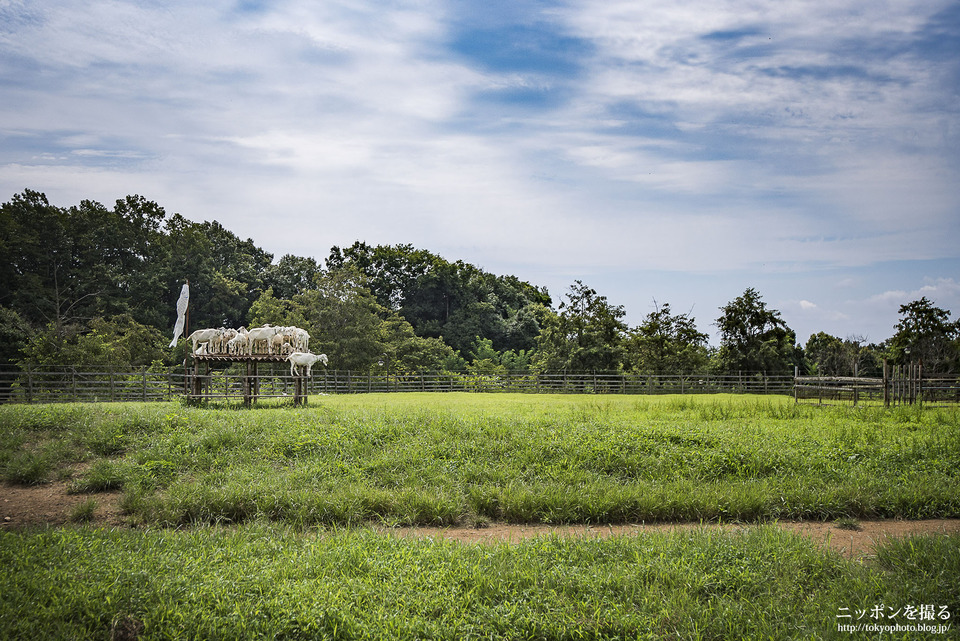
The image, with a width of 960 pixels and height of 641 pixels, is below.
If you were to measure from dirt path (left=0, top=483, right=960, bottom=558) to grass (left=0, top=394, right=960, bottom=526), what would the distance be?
0.25 metres

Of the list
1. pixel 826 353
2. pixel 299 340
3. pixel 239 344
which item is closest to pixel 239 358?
pixel 239 344

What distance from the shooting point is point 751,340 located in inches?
1602

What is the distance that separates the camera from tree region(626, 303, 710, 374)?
4081 centimetres

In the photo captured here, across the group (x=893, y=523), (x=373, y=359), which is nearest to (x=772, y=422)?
(x=893, y=523)

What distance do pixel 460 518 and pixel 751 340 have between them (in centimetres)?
3721

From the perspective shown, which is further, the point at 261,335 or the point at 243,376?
the point at 261,335

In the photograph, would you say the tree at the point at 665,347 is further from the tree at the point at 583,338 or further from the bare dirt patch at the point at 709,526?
the bare dirt patch at the point at 709,526

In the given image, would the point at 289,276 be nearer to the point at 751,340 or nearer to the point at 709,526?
Answer: the point at 751,340

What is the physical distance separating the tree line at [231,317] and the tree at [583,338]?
0.30 ft

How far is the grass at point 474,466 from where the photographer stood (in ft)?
26.9

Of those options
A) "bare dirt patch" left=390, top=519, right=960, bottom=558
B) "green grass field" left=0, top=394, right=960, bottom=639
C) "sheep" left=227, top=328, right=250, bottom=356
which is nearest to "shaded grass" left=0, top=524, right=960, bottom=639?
"green grass field" left=0, top=394, right=960, bottom=639

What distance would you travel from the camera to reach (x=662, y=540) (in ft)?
21.1

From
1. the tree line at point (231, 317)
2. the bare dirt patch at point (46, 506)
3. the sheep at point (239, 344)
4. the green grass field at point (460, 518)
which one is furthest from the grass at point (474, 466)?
the tree line at point (231, 317)

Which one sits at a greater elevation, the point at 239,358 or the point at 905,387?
the point at 239,358
